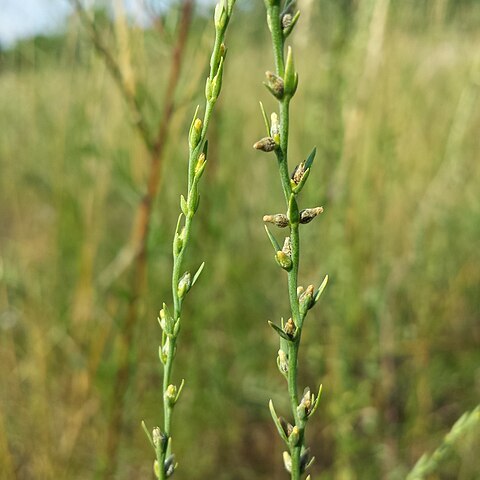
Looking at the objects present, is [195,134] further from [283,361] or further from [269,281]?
[269,281]

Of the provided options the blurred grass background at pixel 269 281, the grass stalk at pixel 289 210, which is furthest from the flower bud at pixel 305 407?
the blurred grass background at pixel 269 281

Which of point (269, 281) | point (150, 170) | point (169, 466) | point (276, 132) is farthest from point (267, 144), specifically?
point (269, 281)

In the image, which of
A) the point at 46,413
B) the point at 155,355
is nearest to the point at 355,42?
the point at 155,355

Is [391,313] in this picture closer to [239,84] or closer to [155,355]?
[155,355]

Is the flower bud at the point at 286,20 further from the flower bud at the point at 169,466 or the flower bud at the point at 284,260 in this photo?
the flower bud at the point at 169,466

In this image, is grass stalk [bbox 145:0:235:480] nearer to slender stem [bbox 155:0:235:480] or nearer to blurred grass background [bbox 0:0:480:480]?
slender stem [bbox 155:0:235:480]

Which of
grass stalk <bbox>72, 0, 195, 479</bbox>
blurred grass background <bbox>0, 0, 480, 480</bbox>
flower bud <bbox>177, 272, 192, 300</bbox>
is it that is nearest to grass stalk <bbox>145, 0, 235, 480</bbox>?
flower bud <bbox>177, 272, 192, 300</bbox>
